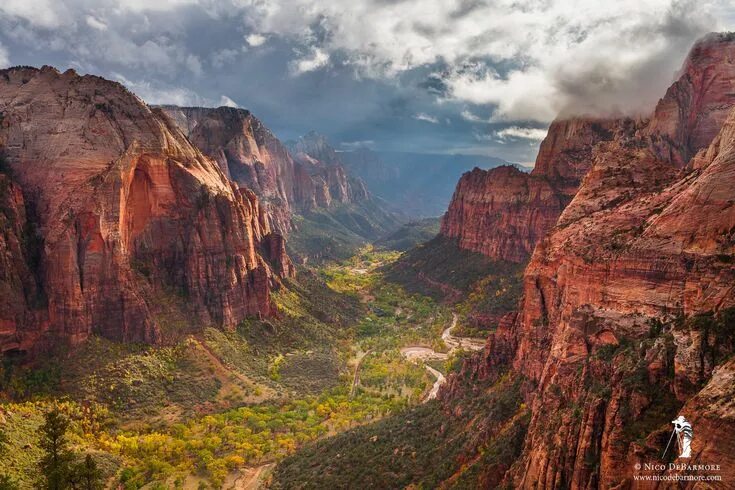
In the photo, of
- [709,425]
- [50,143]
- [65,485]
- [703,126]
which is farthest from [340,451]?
[703,126]

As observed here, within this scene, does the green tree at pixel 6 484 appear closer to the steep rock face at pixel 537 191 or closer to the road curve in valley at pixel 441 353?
the road curve in valley at pixel 441 353

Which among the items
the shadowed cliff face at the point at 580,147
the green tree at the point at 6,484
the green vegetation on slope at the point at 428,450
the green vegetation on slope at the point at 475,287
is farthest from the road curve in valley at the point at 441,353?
the green tree at the point at 6,484

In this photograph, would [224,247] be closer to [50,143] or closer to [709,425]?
[50,143]

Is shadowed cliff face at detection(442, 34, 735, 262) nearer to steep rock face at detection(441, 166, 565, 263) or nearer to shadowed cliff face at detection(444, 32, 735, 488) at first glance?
steep rock face at detection(441, 166, 565, 263)

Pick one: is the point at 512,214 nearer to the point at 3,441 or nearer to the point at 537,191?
the point at 537,191

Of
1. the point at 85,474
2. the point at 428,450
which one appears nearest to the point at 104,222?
the point at 85,474
